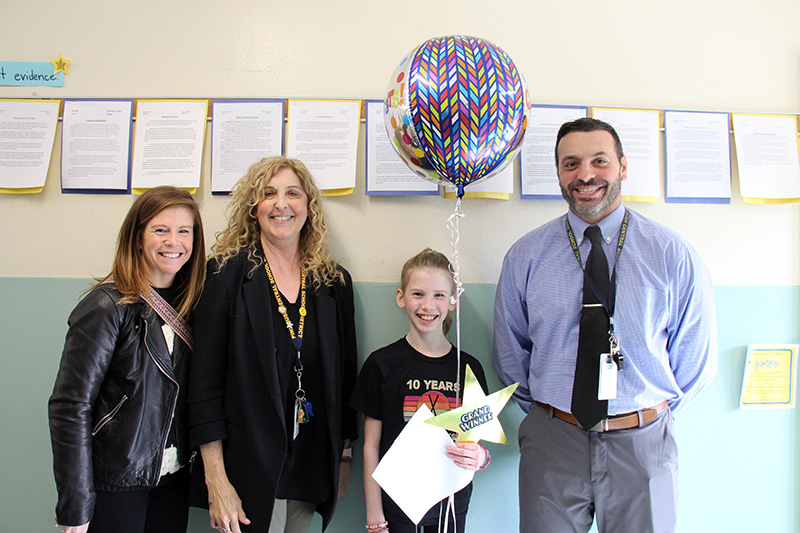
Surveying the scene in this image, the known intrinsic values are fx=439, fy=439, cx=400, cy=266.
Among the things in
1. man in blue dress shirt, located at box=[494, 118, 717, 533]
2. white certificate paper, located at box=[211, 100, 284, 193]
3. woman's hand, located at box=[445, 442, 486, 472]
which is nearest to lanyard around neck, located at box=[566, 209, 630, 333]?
man in blue dress shirt, located at box=[494, 118, 717, 533]

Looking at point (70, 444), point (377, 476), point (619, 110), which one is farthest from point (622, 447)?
point (70, 444)

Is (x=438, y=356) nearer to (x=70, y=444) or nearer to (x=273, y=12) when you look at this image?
(x=70, y=444)

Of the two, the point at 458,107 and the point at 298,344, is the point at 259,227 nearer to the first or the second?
the point at 298,344

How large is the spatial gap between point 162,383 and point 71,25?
5.16 ft

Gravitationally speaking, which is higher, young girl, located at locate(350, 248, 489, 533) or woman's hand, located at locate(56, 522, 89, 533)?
young girl, located at locate(350, 248, 489, 533)

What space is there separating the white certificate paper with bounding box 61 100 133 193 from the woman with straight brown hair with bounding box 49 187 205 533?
0.59m

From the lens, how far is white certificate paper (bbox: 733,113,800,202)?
1.83 metres

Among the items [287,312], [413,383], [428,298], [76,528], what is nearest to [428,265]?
[428,298]

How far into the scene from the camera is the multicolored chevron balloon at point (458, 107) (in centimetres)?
115

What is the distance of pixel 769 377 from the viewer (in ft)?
5.96

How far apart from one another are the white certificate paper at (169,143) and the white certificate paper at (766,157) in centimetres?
223

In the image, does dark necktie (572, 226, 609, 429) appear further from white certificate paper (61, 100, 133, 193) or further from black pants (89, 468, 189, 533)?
white certificate paper (61, 100, 133, 193)

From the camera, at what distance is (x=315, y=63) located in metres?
1.79

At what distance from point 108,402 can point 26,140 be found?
1247 millimetres
